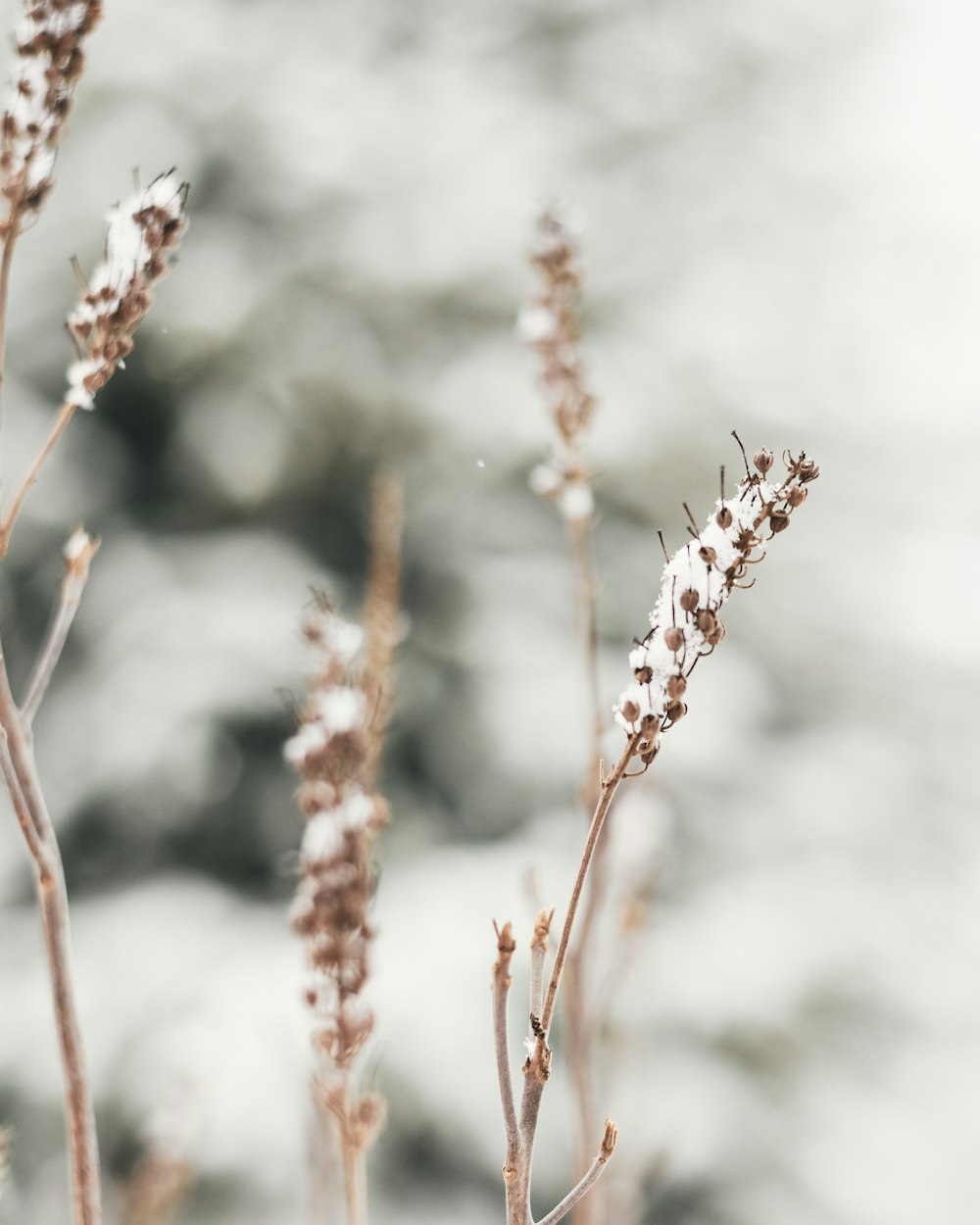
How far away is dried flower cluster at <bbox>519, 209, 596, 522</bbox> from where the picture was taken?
59 cm

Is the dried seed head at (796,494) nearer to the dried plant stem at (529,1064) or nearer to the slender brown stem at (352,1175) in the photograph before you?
the dried plant stem at (529,1064)

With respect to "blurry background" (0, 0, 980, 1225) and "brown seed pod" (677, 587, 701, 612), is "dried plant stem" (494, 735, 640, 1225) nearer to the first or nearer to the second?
"brown seed pod" (677, 587, 701, 612)

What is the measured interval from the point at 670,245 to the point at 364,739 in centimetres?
315

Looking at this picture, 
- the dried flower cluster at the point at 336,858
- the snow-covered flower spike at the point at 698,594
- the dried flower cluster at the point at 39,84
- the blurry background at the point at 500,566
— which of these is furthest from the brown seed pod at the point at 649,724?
the blurry background at the point at 500,566

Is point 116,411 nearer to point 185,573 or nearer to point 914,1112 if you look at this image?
point 185,573

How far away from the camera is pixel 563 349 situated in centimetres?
60

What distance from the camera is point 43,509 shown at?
270 cm

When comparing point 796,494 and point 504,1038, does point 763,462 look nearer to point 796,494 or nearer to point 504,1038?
point 796,494

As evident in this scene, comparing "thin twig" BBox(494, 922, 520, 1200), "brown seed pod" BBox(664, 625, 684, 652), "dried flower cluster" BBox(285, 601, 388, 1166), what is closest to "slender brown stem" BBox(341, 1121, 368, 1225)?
"dried flower cluster" BBox(285, 601, 388, 1166)

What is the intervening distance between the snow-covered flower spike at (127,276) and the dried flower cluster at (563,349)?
1.03 feet

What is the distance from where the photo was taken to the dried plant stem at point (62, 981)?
28 cm

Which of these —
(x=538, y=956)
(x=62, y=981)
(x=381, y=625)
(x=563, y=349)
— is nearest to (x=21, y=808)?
(x=62, y=981)

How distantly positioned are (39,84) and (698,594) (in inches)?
9.6

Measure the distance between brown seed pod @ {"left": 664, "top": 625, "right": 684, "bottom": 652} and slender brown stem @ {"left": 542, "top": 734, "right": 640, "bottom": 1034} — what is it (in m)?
0.03
